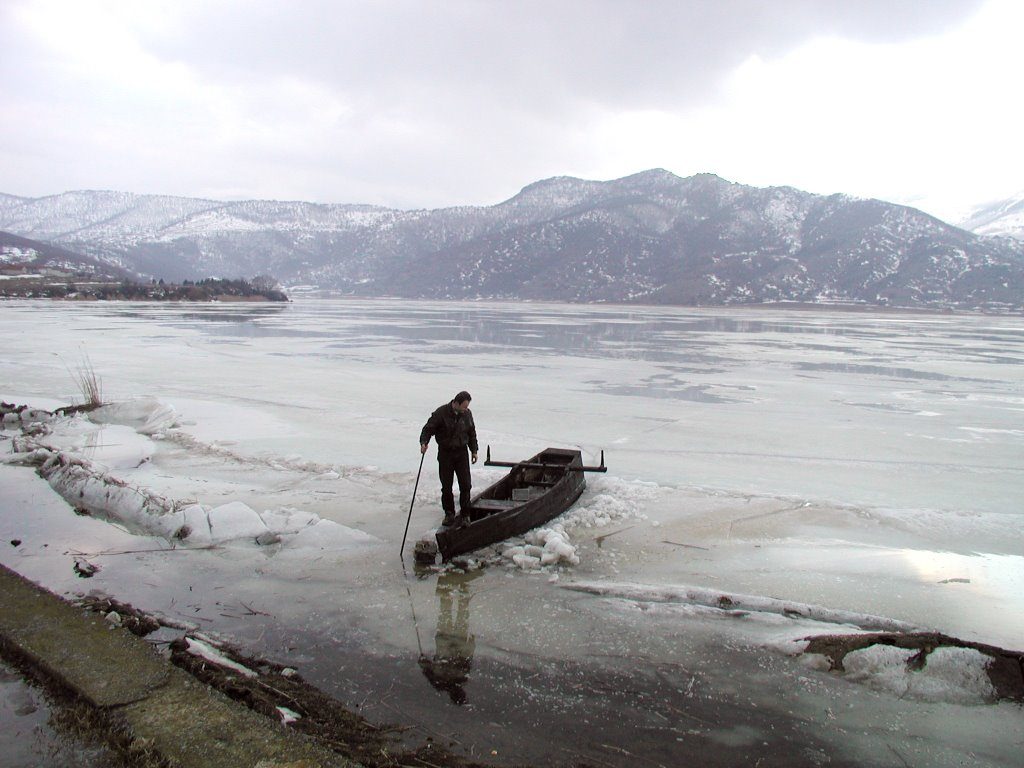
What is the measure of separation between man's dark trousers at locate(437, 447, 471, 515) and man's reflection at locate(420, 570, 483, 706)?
866 millimetres

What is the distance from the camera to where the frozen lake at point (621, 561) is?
4000 millimetres

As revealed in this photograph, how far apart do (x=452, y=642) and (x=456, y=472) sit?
2.21 m

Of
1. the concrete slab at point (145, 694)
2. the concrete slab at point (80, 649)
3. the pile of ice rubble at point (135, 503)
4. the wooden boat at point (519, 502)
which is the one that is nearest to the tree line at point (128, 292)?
the pile of ice rubble at point (135, 503)

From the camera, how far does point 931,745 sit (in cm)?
378

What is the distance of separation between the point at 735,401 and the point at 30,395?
1584 centimetres

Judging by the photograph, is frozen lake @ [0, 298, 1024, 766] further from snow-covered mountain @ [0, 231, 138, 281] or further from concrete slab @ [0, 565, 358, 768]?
snow-covered mountain @ [0, 231, 138, 281]

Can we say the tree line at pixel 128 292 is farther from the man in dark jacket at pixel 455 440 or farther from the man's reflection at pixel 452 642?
the man's reflection at pixel 452 642

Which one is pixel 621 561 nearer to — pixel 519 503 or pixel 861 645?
pixel 519 503

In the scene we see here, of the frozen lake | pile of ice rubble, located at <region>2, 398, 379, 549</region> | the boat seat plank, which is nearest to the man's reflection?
the frozen lake

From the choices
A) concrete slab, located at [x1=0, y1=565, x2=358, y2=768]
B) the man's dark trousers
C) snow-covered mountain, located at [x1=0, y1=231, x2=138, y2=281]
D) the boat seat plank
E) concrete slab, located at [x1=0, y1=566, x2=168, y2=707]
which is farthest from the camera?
snow-covered mountain, located at [x1=0, y1=231, x2=138, y2=281]

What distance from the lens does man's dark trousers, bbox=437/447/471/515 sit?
672 centimetres

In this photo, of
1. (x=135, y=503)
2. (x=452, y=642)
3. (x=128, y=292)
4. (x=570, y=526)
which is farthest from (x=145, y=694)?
Result: (x=128, y=292)

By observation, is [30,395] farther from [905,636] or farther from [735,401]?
[905,636]

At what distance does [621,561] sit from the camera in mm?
6465
